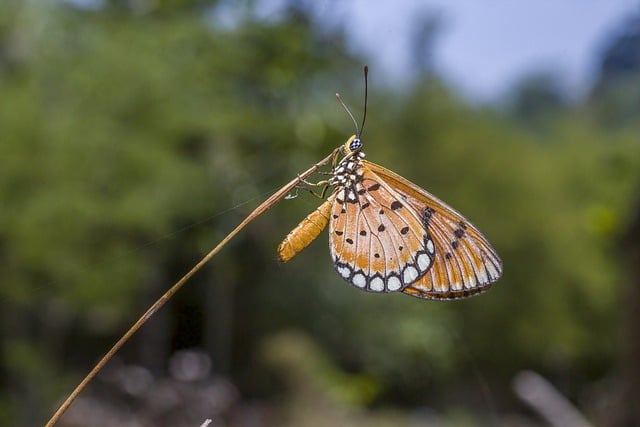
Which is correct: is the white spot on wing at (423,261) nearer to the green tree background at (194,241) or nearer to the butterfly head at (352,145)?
the butterfly head at (352,145)

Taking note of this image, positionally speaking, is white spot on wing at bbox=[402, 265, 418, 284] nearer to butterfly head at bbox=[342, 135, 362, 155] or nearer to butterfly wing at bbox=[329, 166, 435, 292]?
butterfly wing at bbox=[329, 166, 435, 292]

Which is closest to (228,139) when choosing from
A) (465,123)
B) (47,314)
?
(47,314)

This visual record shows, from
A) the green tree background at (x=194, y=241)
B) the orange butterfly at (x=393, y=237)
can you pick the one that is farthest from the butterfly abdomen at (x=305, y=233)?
the green tree background at (x=194, y=241)

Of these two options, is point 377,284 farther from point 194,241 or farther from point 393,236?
point 194,241

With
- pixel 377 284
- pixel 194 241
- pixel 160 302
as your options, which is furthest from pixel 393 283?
pixel 194 241

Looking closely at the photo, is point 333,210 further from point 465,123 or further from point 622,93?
point 465,123

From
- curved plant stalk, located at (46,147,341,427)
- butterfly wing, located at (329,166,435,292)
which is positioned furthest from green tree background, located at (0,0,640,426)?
curved plant stalk, located at (46,147,341,427)

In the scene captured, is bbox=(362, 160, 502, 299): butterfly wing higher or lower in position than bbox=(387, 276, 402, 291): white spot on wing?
higher
